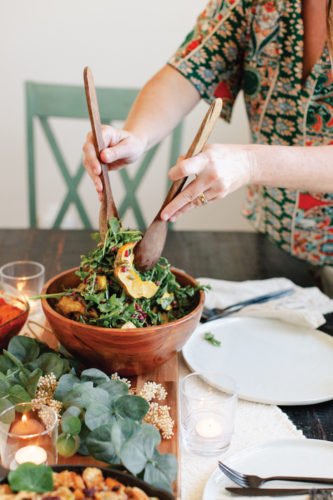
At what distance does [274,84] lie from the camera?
1644mm

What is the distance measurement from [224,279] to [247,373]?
1.65 feet

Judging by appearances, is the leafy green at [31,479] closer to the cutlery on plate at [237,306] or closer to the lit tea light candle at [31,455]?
the lit tea light candle at [31,455]

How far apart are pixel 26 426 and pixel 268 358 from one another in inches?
21.3

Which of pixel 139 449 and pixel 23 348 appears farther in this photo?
pixel 23 348

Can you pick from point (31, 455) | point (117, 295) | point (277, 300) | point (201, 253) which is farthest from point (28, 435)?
point (201, 253)

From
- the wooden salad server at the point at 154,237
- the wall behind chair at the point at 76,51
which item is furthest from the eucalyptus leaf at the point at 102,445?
the wall behind chair at the point at 76,51

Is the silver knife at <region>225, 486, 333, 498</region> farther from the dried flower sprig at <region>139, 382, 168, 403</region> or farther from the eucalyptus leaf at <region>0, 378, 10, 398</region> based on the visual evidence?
the eucalyptus leaf at <region>0, 378, 10, 398</region>

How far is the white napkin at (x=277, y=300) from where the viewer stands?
138cm

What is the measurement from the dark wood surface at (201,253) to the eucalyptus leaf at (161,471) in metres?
0.87

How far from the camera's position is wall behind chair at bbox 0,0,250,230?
3037 millimetres

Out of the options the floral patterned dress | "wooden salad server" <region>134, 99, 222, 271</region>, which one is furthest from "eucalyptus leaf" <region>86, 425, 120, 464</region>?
the floral patterned dress

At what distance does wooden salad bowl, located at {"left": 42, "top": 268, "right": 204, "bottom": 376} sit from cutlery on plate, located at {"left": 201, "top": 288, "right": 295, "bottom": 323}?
0.84 ft

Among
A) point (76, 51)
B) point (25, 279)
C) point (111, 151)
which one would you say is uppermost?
point (111, 151)

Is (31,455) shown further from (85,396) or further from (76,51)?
(76,51)
